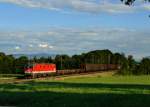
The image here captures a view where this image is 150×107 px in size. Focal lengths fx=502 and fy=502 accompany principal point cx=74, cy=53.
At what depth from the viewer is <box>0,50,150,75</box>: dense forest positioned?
102 m

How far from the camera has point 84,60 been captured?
13162cm

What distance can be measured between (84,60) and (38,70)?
5126cm

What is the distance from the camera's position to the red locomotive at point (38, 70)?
78.2 m

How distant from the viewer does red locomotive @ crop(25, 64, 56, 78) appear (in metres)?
78.2

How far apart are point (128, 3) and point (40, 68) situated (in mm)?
58707

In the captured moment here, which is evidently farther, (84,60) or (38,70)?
(84,60)

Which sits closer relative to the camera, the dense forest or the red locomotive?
the red locomotive

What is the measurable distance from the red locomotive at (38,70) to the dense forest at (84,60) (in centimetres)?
544

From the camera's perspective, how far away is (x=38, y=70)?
266 ft

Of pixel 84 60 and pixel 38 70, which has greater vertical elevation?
pixel 84 60

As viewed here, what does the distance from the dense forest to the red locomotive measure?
17.9 feet

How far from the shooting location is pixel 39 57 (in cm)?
12275

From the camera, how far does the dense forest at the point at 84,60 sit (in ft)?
334

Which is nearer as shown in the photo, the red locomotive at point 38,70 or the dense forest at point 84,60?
the red locomotive at point 38,70
